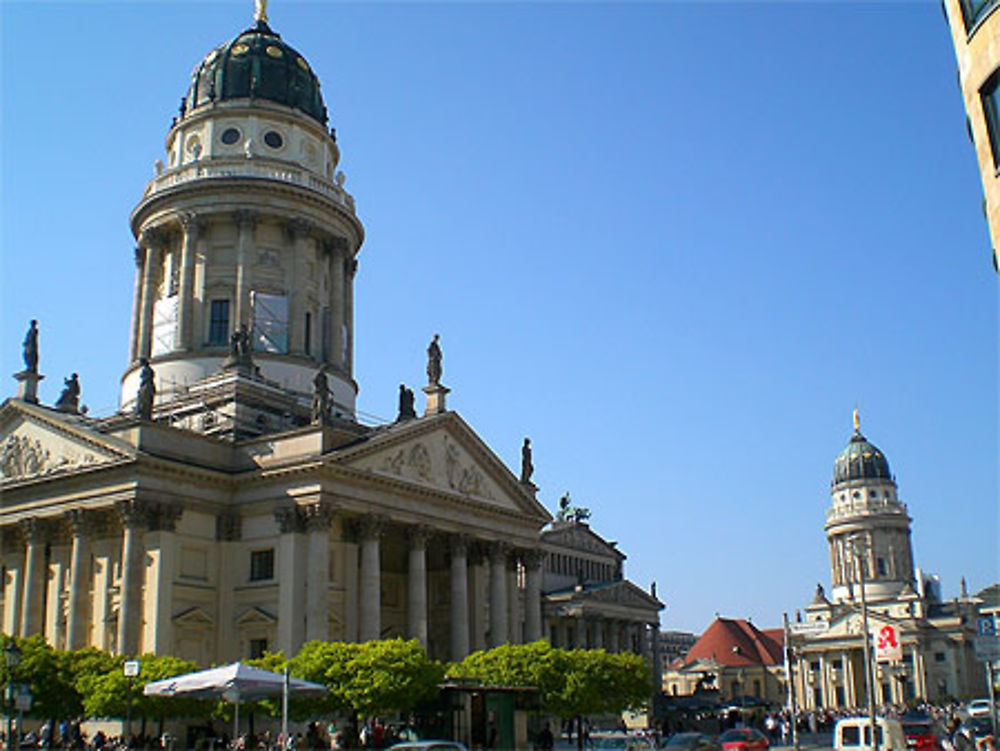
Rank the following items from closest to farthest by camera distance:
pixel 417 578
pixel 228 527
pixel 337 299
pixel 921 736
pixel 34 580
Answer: pixel 921 736 → pixel 34 580 → pixel 228 527 → pixel 417 578 → pixel 337 299

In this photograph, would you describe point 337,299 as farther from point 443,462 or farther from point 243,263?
point 443,462

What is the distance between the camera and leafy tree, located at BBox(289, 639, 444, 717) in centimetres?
3866

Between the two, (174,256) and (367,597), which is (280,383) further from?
(367,597)

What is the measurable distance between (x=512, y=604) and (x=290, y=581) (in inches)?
697

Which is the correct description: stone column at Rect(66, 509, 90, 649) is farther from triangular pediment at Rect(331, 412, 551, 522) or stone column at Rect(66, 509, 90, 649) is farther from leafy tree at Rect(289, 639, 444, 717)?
leafy tree at Rect(289, 639, 444, 717)

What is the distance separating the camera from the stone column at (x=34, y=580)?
49812mm

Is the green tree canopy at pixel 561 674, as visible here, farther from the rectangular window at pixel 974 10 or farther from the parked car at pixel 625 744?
the rectangular window at pixel 974 10

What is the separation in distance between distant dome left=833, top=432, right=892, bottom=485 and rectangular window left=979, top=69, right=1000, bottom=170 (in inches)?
5474

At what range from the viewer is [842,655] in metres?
144

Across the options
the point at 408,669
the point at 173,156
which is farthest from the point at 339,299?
the point at 408,669

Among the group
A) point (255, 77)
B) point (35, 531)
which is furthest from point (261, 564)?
point (255, 77)

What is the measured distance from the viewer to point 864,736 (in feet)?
115

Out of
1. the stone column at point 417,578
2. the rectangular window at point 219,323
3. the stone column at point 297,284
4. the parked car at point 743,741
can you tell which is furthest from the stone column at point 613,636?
the parked car at point 743,741

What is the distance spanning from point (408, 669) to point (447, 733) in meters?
2.86
